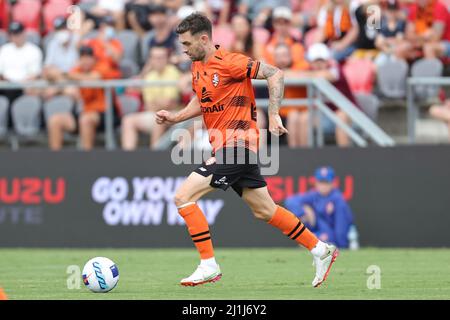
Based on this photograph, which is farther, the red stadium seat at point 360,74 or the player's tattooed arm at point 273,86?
the red stadium seat at point 360,74

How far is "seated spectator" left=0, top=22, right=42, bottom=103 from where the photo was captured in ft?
70.7

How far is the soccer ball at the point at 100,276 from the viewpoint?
1134 cm

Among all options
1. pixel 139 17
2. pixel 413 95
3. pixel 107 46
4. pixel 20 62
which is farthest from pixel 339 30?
pixel 20 62

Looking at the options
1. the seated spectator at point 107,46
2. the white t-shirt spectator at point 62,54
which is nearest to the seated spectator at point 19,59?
the white t-shirt spectator at point 62,54

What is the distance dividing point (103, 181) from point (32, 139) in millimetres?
2477

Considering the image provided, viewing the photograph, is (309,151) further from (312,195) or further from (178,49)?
(178,49)

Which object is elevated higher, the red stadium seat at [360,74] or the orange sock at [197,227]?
the red stadium seat at [360,74]

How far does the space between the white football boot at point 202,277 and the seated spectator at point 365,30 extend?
30.4ft

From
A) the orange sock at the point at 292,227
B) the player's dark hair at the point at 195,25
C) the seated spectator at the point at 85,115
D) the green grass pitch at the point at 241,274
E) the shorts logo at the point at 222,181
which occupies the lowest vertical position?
the green grass pitch at the point at 241,274

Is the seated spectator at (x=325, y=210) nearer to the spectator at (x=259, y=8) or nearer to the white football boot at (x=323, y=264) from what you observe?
the spectator at (x=259, y=8)

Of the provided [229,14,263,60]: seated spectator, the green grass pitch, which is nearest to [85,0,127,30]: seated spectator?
[229,14,263,60]: seated spectator

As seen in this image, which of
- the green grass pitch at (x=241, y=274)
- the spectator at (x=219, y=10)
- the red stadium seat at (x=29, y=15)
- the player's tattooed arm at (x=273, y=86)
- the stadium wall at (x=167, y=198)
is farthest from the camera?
the red stadium seat at (x=29, y=15)

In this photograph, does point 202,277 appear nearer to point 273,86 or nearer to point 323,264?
point 323,264

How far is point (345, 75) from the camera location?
20.3 meters
